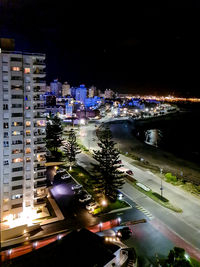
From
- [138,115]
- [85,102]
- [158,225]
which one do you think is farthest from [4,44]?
[85,102]

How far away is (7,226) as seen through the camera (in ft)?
66.3

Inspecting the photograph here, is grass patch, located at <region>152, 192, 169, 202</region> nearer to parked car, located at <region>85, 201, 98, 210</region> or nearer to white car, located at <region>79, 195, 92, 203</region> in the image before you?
parked car, located at <region>85, 201, 98, 210</region>

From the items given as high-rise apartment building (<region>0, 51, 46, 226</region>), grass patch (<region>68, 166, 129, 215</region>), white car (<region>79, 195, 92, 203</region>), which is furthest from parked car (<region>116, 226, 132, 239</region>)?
high-rise apartment building (<region>0, 51, 46, 226</region>)

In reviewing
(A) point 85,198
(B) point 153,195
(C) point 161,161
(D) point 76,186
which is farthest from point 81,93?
(A) point 85,198

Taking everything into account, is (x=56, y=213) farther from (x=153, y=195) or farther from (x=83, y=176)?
(x=153, y=195)

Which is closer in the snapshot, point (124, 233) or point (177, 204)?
point (124, 233)

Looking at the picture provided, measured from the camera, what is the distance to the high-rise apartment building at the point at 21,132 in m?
20.1

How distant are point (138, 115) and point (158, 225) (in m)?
114

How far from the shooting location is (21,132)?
21.2 meters

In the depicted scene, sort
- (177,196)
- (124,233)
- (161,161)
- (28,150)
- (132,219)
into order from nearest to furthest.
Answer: (124,233)
(28,150)
(132,219)
(177,196)
(161,161)

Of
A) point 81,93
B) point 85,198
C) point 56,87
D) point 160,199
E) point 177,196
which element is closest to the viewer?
point 85,198

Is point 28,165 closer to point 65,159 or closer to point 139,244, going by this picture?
point 139,244

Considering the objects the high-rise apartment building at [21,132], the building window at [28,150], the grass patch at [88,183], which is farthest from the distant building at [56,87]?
the building window at [28,150]

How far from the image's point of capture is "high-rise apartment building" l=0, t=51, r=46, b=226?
20141 mm
